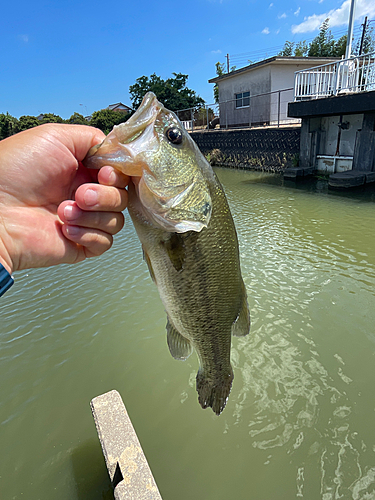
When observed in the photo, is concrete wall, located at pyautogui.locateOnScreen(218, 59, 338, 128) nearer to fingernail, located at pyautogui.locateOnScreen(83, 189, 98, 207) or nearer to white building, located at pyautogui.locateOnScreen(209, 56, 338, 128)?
white building, located at pyautogui.locateOnScreen(209, 56, 338, 128)

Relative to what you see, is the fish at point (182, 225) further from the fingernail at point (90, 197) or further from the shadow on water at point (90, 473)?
the shadow on water at point (90, 473)

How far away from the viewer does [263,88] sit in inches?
842

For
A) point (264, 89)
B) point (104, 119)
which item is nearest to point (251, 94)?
point (264, 89)

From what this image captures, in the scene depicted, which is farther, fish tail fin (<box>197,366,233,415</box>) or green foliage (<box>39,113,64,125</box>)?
green foliage (<box>39,113,64,125</box>)

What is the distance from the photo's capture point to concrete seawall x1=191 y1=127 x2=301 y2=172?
15.6m

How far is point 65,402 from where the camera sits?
3.71 meters

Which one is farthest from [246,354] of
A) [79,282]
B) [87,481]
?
[79,282]

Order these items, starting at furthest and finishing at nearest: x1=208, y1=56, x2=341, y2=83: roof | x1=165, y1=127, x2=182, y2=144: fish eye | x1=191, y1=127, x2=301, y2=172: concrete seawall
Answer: x1=208, y1=56, x2=341, y2=83: roof → x1=191, y1=127, x2=301, y2=172: concrete seawall → x1=165, y1=127, x2=182, y2=144: fish eye

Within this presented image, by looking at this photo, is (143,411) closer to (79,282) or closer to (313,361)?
(313,361)

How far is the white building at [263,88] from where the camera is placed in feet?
67.1

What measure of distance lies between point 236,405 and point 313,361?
1.25 m

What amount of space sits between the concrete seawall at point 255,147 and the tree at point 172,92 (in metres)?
16.2

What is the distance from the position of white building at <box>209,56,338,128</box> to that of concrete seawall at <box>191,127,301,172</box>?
2546mm

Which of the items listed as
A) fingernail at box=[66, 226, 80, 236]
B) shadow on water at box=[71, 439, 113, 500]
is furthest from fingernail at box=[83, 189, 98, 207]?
shadow on water at box=[71, 439, 113, 500]
